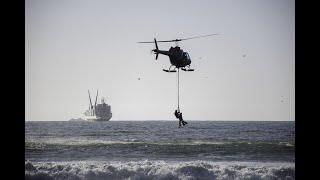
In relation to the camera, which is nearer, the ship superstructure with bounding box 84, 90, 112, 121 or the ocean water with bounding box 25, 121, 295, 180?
the ocean water with bounding box 25, 121, 295, 180

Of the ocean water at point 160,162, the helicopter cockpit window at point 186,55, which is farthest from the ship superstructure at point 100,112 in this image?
the helicopter cockpit window at point 186,55

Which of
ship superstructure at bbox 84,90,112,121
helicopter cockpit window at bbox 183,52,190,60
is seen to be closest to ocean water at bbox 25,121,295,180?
helicopter cockpit window at bbox 183,52,190,60

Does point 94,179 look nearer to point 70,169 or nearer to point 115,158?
point 70,169

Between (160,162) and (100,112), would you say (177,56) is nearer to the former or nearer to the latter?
(160,162)

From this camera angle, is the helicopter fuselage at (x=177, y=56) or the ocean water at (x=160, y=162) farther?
the ocean water at (x=160, y=162)

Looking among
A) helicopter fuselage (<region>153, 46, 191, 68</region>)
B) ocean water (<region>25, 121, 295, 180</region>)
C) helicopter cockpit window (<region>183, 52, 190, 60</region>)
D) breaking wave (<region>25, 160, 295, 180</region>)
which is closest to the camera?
helicopter fuselage (<region>153, 46, 191, 68</region>)

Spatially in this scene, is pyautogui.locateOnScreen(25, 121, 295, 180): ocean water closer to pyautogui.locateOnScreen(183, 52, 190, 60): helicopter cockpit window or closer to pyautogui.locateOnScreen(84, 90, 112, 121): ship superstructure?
pyautogui.locateOnScreen(183, 52, 190, 60): helicopter cockpit window

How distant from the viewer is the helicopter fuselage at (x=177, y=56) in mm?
17172

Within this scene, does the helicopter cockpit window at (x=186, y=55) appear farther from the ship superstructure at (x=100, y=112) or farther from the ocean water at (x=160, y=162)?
the ship superstructure at (x=100, y=112)

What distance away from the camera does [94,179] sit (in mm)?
19422

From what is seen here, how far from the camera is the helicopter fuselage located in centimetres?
1717
